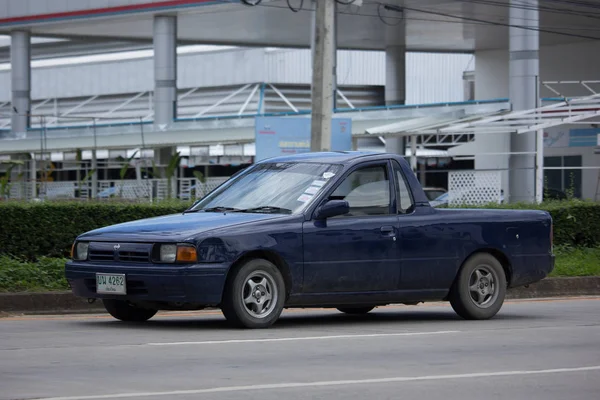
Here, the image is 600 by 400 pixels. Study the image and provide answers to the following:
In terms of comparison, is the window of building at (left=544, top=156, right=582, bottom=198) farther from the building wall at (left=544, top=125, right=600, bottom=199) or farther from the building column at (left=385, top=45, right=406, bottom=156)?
the building column at (left=385, top=45, right=406, bottom=156)

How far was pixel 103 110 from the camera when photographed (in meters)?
74.4

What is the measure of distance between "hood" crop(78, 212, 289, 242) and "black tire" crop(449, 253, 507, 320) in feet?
7.81

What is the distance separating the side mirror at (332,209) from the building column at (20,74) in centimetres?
4202

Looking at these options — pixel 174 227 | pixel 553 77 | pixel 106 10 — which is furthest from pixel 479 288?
pixel 553 77

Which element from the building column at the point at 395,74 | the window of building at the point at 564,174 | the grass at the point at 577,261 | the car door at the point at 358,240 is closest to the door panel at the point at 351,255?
the car door at the point at 358,240

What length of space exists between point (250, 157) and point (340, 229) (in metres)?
43.9

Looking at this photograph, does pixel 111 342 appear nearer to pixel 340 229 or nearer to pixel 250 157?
pixel 340 229

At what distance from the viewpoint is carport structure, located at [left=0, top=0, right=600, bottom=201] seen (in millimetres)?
38938

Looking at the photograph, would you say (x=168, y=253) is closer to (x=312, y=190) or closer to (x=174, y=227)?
(x=174, y=227)

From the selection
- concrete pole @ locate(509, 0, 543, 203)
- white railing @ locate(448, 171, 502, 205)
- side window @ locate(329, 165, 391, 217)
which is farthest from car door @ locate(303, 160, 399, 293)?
concrete pole @ locate(509, 0, 543, 203)

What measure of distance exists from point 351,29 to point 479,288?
131ft

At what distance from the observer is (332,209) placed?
11.4 metres

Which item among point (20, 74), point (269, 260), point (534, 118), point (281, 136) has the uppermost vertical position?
point (20, 74)

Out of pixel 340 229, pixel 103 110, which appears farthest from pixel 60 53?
pixel 340 229
